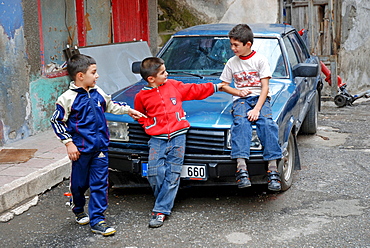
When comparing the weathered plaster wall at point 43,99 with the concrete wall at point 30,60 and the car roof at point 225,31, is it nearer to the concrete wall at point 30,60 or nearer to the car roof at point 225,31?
the concrete wall at point 30,60

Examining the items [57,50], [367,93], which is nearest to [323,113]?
[367,93]

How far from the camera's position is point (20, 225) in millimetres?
4320

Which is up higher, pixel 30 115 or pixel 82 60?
pixel 82 60

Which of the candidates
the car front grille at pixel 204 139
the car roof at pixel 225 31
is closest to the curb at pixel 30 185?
the car front grille at pixel 204 139

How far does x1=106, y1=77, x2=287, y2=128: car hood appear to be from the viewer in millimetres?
4289

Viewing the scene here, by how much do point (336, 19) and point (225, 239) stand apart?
10011mm

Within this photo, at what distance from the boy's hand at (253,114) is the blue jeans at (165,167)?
0.59m

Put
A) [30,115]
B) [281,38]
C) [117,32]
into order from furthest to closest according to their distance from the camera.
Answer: [117,32], [30,115], [281,38]

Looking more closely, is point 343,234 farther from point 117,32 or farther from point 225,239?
point 117,32

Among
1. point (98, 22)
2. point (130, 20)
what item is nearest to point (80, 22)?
point (98, 22)

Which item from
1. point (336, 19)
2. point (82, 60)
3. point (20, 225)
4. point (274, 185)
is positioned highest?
point (336, 19)

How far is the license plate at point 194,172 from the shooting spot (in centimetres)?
423

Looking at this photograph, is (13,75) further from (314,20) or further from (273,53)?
(314,20)

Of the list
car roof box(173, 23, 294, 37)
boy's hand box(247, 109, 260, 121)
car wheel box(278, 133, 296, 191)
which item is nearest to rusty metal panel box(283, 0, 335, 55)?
car roof box(173, 23, 294, 37)
